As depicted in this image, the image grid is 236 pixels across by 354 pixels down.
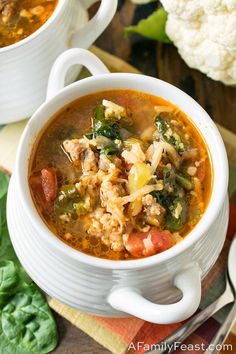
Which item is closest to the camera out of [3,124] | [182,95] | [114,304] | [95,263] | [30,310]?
[95,263]

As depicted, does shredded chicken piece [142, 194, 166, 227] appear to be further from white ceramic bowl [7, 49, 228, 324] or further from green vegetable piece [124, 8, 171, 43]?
green vegetable piece [124, 8, 171, 43]

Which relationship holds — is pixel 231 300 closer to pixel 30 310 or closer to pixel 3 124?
pixel 30 310

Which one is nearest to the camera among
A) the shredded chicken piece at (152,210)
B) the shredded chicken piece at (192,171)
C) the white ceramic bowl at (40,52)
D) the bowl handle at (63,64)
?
the shredded chicken piece at (152,210)

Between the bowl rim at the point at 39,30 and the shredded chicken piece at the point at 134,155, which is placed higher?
the bowl rim at the point at 39,30

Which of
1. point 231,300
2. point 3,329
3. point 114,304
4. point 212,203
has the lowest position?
point 231,300

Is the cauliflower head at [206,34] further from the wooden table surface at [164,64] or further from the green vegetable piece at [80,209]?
the green vegetable piece at [80,209]

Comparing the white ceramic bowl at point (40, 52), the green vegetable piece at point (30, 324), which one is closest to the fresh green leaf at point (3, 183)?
the white ceramic bowl at point (40, 52)

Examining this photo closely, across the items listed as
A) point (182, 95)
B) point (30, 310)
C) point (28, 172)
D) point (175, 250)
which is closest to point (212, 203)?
point (175, 250)
